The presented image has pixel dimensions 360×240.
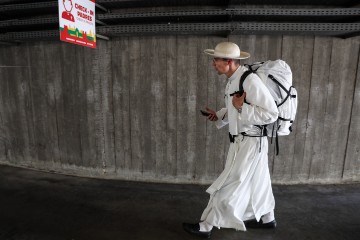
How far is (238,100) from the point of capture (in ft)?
7.73

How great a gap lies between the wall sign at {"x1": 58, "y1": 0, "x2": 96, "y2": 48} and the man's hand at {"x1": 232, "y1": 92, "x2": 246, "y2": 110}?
172 centimetres

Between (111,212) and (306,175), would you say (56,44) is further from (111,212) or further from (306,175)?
(306,175)

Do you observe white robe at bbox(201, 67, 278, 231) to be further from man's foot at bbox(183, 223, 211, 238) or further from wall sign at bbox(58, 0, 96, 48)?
wall sign at bbox(58, 0, 96, 48)

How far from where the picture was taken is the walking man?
7.77 feet

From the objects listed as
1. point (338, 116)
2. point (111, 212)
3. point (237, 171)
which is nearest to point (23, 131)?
point (111, 212)

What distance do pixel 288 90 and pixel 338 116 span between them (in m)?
1.87

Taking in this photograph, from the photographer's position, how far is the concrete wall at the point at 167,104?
145 inches

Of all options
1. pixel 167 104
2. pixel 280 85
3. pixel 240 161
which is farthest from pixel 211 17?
pixel 240 161

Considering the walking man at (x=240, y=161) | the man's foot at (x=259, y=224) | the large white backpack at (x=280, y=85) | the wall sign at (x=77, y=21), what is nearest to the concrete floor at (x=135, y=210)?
the man's foot at (x=259, y=224)

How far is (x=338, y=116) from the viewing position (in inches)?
150

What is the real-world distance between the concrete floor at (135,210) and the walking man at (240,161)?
0.27m

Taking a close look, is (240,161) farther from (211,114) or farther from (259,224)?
(259,224)

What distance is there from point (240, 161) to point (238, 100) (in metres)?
0.63

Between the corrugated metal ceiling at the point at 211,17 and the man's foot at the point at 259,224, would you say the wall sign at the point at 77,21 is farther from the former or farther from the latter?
the man's foot at the point at 259,224
